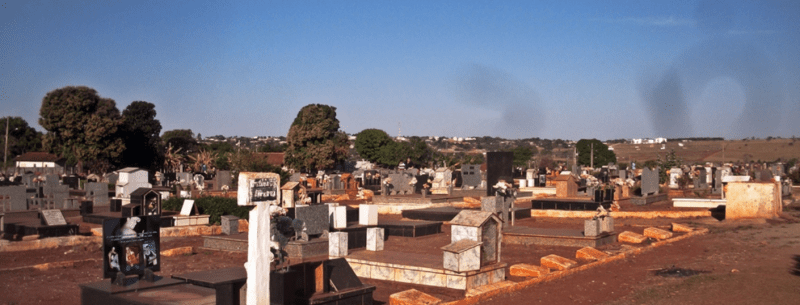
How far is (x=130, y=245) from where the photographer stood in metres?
9.74

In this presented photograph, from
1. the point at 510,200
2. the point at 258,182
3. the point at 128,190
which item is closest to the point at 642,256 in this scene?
the point at 510,200

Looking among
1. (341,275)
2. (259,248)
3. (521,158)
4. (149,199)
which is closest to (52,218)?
(149,199)

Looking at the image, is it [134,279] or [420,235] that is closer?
[134,279]

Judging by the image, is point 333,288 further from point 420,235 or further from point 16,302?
point 420,235

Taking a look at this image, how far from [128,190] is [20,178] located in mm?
14115

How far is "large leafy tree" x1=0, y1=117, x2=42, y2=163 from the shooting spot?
78.6 m

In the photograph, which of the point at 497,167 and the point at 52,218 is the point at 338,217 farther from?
the point at 497,167

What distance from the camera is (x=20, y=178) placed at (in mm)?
39094

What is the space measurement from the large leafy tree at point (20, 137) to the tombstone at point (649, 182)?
235 ft

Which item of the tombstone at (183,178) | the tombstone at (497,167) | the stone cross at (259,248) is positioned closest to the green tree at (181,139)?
the tombstone at (183,178)

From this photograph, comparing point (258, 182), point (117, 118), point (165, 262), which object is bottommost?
point (165, 262)

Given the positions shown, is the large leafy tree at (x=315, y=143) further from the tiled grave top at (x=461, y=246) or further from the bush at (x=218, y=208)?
the tiled grave top at (x=461, y=246)

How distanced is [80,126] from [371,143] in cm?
3145

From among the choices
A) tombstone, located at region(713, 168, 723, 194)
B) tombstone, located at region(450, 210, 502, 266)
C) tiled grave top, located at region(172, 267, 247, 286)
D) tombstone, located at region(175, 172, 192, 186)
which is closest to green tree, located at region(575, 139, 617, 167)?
tombstone, located at region(713, 168, 723, 194)
